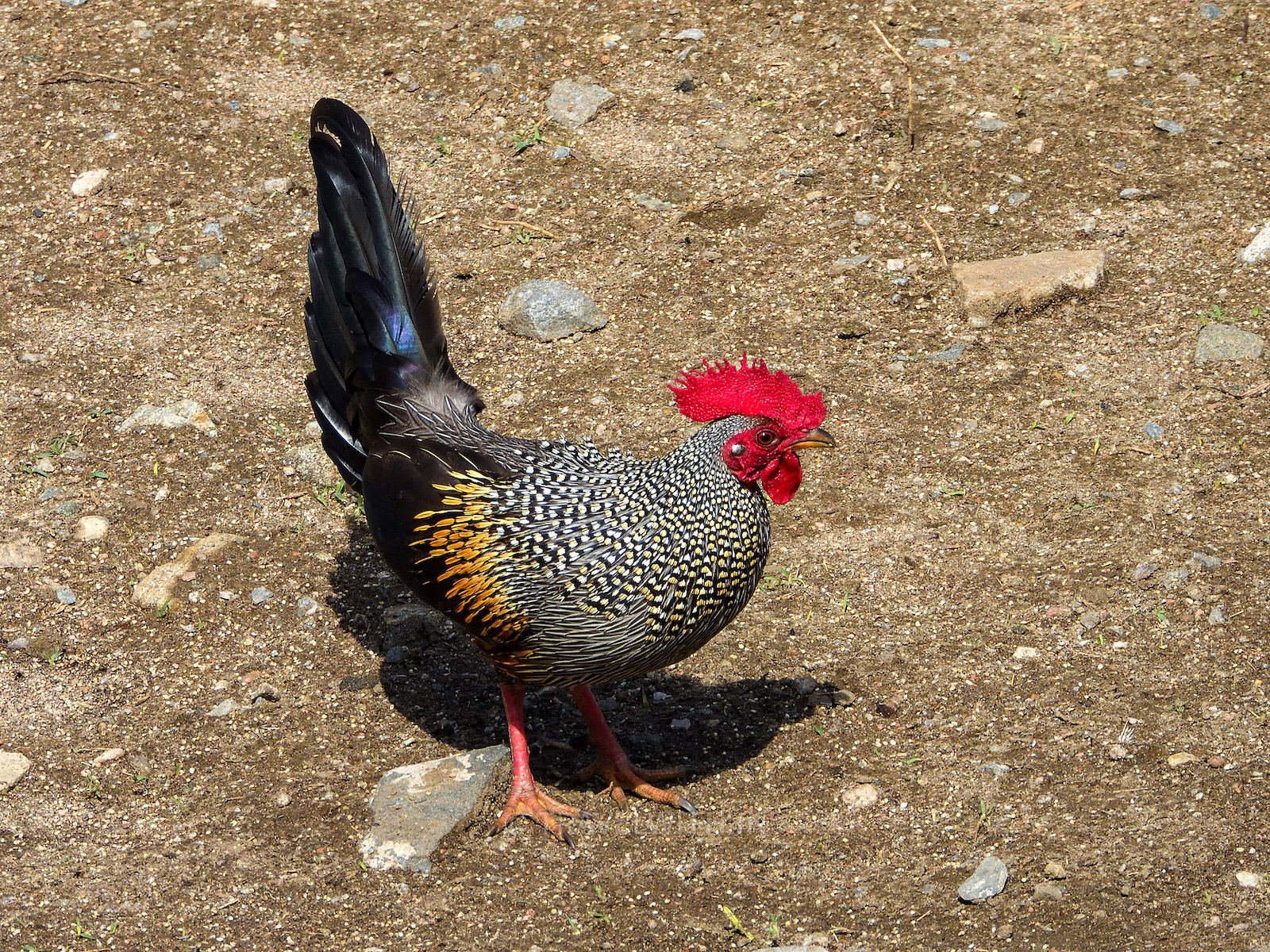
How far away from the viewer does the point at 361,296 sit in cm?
608

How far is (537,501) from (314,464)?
2707 mm

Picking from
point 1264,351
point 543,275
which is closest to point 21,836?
point 543,275

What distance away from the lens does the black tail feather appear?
6.11 m

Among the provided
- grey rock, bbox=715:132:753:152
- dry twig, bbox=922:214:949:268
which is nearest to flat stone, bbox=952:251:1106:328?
dry twig, bbox=922:214:949:268

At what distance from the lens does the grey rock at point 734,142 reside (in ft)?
31.6

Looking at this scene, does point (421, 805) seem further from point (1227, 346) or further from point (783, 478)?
point (1227, 346)

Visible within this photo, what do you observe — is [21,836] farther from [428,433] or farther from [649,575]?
[649,575]

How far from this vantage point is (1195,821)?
5176mm

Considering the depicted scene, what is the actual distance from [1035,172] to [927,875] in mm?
5669

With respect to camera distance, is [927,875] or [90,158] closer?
[927,875]

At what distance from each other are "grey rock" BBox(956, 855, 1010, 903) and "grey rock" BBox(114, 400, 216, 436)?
519 cm

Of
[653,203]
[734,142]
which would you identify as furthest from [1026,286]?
Answer: [653,203]

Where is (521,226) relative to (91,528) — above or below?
above

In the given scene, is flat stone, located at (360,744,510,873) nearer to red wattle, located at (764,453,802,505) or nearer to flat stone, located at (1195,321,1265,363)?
red wattle, located at (764,453,802,505)
